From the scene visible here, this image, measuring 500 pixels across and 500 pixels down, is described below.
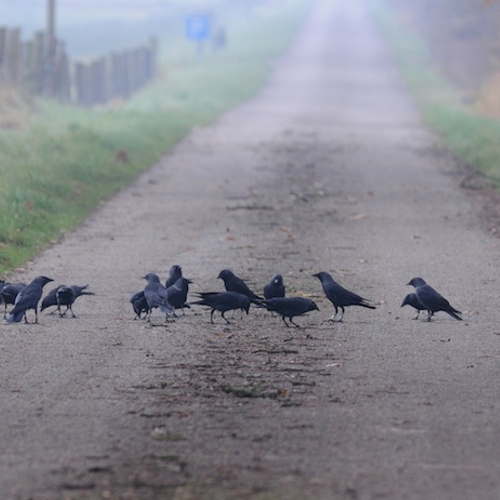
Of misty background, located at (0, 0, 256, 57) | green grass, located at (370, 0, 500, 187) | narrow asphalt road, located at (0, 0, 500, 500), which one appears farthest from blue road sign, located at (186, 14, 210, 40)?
narrow asphalt road, located at (0, 0, 500, 500)

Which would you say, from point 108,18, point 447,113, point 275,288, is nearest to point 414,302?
point 275,288

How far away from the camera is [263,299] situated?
408 inches

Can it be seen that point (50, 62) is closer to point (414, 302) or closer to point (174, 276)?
point (174, 276)

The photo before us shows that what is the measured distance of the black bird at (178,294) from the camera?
33.5ft

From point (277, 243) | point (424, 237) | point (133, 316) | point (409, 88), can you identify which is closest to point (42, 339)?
point (133, 316)

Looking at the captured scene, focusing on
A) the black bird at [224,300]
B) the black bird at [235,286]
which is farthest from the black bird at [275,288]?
the black bird at [224,300]

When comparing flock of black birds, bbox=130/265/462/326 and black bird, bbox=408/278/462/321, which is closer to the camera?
flock of black birds, bbox=130/265/462/326

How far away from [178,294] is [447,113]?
24.1m

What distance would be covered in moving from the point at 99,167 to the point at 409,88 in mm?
28985

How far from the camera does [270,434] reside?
698 cm

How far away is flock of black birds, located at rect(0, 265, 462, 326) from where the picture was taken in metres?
9.86

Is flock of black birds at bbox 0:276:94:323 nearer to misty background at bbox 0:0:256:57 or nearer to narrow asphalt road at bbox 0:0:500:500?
narrow asphalt road at bbox 0:0:500:500

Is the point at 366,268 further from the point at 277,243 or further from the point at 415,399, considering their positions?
the point at 415,399

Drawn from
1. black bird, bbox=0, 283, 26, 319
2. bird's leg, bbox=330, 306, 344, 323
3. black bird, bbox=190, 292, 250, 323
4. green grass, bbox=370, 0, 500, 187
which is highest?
black bird, bbox=190, 292, 250, 323
